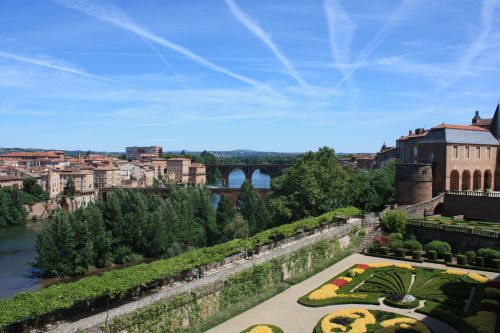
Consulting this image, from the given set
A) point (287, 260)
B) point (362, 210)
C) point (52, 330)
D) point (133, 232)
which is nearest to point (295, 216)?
point (362, 210)

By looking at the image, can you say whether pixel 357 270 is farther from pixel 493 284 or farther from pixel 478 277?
pixel 493 284

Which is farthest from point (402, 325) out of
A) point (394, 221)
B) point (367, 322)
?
point (394, 221)

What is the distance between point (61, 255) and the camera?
4525cm

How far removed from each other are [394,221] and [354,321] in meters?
19.5

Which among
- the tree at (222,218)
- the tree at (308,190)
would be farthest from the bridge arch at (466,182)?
the tree at (222,218)

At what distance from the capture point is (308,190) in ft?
145

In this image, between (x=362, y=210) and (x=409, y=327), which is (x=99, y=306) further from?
(x=362, y=210)

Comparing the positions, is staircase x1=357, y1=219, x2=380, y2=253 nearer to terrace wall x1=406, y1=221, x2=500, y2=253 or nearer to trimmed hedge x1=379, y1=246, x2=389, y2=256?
trimmed hedge x1=379, y1=246, x2=389, y2=256

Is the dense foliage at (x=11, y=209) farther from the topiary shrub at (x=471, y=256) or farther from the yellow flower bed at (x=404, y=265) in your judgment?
the topiary shrub at (x=471, y=256)

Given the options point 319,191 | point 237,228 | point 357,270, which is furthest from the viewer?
point 237,228

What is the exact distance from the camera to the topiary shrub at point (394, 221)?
39875 mm

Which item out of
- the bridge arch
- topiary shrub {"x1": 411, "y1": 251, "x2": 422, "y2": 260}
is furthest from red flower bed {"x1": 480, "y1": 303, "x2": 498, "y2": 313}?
the bridge arch

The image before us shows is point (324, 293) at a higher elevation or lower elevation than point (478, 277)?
lower

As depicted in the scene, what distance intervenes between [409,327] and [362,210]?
28515mm
